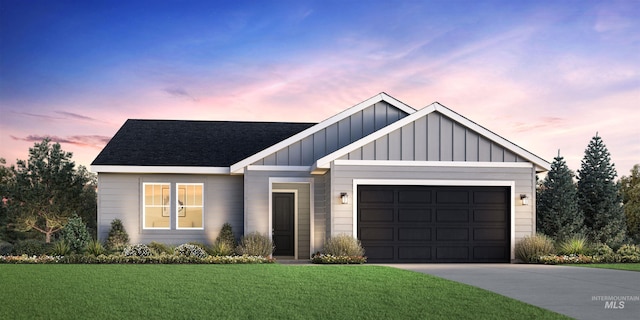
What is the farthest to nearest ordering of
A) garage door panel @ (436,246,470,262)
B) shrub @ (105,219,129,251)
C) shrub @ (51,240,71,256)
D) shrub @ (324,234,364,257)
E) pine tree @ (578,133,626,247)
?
pine tree @ (578,133,626,247)
shrub @ (105,219,129,251)
garage door panel @ (436,246,470,262)
shrub @ (51,240,71,256)
shrub @ (324,234,364,257)

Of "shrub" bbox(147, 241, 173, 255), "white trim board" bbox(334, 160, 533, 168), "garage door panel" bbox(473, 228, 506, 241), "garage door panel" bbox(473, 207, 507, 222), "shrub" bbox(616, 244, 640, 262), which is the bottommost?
"shrub" bbox(616, 244, 640, 262)

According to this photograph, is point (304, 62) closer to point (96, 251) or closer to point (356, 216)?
point (356, 216)

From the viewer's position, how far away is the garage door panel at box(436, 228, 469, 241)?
1998 centimetres

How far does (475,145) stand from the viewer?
1997 cm

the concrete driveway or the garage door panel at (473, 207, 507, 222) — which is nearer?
the concrete driveway

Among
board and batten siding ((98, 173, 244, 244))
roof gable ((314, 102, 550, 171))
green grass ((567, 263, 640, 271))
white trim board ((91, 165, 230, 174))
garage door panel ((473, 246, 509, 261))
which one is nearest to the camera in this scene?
green grass ((567, 263, 640, 271))

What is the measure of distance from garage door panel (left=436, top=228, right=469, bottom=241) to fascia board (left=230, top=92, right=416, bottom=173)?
501 cm

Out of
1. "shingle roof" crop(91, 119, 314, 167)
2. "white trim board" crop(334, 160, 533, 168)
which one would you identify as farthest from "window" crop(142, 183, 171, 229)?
"white trim board" crop(334, 160, 533, 168)

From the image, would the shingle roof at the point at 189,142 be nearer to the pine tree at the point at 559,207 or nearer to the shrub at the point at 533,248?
the shrub at the point at 533,248

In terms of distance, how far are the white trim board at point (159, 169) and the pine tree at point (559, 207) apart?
45.0ft

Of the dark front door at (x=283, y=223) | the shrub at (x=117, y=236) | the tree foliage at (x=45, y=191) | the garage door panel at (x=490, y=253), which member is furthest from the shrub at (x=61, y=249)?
the garage door panel at (x=490, y=253)

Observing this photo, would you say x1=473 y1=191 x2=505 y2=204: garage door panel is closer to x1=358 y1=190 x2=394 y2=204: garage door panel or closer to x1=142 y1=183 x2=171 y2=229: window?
x1=358 y1=190 x2=394 y2=204: garage door panel

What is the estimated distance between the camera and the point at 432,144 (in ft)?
64.9

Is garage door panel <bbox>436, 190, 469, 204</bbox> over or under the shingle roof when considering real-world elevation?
under
